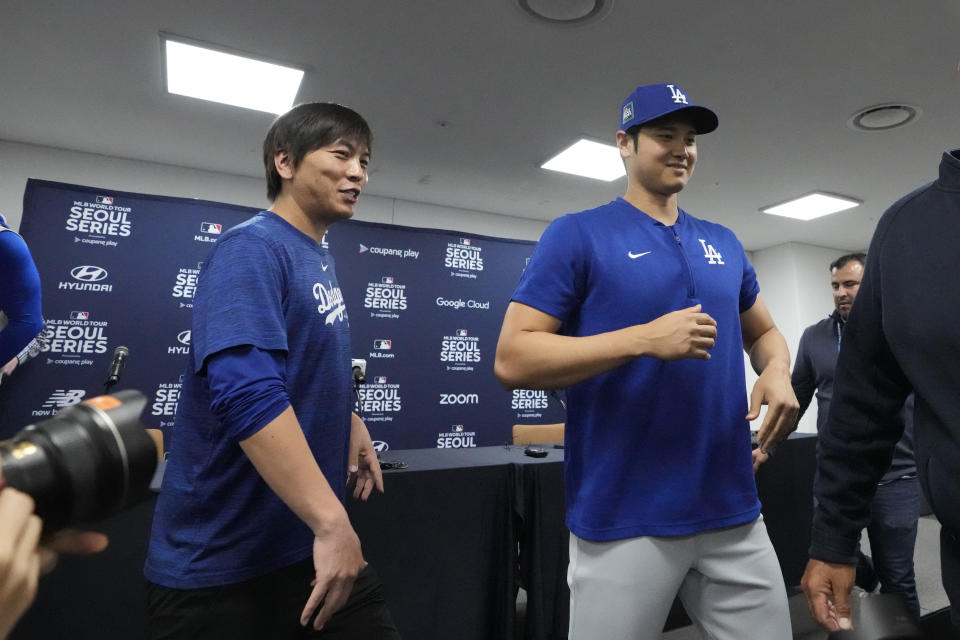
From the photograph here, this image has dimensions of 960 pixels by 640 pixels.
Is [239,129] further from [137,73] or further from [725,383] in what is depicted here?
[725,383]

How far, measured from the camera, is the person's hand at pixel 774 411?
96cm

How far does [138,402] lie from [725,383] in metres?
0.98

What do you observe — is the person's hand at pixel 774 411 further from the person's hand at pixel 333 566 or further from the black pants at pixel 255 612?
the black pants at pixel 255 612

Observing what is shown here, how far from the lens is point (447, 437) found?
4.46 metres

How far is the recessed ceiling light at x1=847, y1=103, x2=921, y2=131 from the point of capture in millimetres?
3143

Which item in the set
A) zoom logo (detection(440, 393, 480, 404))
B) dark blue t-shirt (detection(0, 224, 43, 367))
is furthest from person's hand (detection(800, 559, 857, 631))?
zoom logo (detection(440, 393, 480, 404))

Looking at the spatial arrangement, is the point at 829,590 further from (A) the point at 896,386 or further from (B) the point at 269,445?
(B) the point at 269,445

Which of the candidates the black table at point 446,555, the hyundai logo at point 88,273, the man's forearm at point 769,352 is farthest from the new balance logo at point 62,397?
the man's forearm at point 769,352

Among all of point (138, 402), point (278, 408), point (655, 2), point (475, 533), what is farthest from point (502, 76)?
point (138, 402)

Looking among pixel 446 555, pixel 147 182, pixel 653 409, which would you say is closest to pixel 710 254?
pixel 653 409

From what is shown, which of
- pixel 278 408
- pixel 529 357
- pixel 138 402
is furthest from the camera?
pixel 529 357

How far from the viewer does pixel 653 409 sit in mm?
Answer: 962

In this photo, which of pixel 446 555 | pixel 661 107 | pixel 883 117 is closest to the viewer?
pixel 661 107

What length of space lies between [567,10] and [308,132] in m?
1.80
